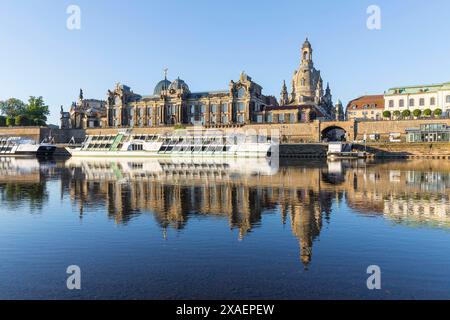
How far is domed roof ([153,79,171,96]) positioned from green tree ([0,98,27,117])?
206ft

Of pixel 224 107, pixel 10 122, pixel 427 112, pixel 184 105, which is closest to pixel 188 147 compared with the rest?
pixel 224 107

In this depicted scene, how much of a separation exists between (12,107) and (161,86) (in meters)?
71.5

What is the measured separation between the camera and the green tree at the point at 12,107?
547 feet

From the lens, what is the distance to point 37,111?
6245 inches

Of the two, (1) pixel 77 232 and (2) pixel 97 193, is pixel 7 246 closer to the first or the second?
(1) pixel 77 232

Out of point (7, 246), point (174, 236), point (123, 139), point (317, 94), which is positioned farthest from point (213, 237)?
point (317, 94)

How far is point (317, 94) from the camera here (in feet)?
510

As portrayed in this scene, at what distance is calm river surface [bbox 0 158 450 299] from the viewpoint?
37.5 feet

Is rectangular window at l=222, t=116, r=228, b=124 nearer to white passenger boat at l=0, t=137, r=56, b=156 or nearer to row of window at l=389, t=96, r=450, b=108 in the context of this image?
row of window at l=389, t=96, r=450, b=108

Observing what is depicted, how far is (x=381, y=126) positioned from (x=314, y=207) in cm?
9248

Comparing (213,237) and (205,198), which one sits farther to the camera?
(205,198)

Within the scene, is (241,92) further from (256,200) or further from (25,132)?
(256,200)

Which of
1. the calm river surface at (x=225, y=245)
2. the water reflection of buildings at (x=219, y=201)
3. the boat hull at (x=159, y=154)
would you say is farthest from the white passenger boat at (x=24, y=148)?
the calm river surface at (x=225, y=245)

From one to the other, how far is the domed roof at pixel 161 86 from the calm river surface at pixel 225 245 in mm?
119248
